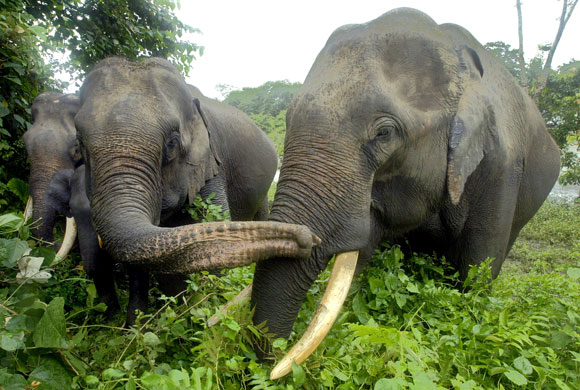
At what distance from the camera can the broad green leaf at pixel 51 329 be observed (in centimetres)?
173

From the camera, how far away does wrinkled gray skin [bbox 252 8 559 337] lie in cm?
216

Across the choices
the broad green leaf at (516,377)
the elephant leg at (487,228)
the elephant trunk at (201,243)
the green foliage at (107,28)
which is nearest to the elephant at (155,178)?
the elephant trunk at (201,243)

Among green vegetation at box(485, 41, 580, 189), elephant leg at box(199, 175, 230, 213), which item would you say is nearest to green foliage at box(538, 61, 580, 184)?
green vegetation at box(485, 41, 580, 189)

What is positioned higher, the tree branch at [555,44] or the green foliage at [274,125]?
the tree branch at [555,44]

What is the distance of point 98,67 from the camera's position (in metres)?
Answer: 3.01

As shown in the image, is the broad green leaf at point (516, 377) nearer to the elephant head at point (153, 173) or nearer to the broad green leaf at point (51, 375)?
the elephant head at point (153, 173)

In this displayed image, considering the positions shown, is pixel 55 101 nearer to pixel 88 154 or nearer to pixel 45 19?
pixel 45 19

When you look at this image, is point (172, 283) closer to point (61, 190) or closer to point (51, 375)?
point (51, 375)

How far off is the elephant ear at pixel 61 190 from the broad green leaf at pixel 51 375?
218 centimetres

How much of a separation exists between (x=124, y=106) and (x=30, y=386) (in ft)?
5.30

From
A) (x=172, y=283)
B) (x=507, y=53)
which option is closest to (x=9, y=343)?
(x=172, y=283)

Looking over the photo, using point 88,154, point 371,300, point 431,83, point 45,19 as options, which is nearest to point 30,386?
point 88,154

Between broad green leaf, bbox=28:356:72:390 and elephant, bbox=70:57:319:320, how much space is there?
491mm

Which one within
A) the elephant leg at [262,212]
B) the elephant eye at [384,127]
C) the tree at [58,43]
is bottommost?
the elephant leg at [262,212]
